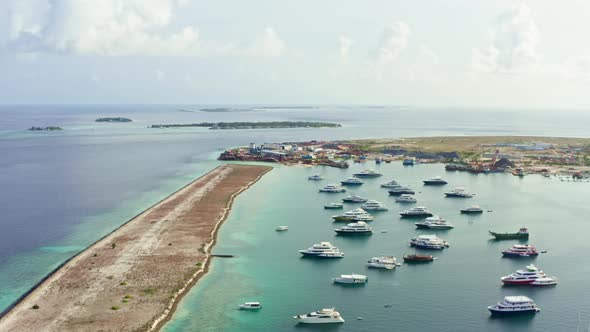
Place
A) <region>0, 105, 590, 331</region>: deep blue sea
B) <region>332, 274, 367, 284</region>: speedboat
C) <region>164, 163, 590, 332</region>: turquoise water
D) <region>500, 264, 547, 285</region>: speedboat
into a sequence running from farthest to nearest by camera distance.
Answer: <region>332, 274, 367, 284</region>: speedboat → <region>500, 264, 547, 285</region>: speedboat → <region>0, 105, 590, 331</region>: deep blue sea → <region>164, 163, 590, 332</region>: turquoise water

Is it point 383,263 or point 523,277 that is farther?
point 383,263

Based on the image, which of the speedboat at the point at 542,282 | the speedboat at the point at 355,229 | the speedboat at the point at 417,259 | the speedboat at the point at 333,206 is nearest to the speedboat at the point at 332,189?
the speedboat at the point at 333,206

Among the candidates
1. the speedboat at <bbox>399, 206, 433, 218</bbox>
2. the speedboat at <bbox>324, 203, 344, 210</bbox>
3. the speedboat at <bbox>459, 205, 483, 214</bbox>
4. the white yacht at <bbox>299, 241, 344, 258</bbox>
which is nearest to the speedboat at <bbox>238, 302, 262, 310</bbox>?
the white yacht at <bbox>299, 241, 344, 258</bbox>

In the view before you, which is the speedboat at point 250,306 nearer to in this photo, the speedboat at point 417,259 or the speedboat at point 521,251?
the speedboat at point 417,259

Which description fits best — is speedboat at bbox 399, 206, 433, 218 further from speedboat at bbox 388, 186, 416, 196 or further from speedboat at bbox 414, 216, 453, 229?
speedboat at bbox 388, 186, 416, 196

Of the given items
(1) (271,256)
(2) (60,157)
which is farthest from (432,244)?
(2) (60,157)

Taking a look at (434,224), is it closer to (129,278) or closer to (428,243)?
(428,243)

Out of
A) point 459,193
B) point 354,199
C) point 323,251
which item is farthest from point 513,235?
point 459,193
